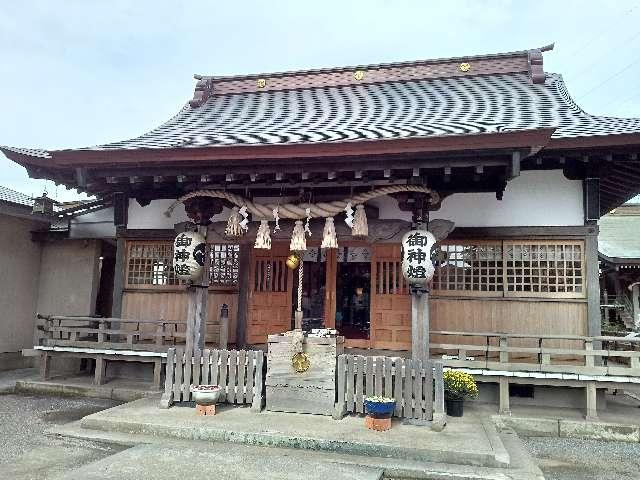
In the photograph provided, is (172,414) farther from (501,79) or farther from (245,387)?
(501,79)

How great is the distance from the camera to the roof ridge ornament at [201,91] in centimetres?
1366

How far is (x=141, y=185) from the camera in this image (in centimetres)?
980

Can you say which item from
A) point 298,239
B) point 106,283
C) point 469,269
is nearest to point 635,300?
point 469,269

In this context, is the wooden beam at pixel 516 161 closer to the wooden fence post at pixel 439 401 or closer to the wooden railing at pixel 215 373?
the wooden fence post at pixel 439 401

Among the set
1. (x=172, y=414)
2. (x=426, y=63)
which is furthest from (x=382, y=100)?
(x=172, y=414)

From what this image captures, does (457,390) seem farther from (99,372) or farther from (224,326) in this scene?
(99,372)

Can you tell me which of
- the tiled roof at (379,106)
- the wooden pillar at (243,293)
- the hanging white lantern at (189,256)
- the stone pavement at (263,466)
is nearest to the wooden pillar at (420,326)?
the stone pavement at (263,466)

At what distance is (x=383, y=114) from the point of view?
1094cm

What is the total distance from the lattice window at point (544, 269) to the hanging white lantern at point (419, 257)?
2.33 metres

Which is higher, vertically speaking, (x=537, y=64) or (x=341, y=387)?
(x=537, y=64)

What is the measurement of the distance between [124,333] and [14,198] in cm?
567

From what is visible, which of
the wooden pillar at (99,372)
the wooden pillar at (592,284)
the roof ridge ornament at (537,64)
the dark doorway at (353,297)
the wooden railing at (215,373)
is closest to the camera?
the wooden railing at (215,373)

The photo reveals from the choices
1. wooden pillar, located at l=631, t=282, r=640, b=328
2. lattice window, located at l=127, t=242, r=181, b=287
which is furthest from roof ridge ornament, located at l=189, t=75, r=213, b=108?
wooden pillar, located at l=631, t=282, r=640, b=328

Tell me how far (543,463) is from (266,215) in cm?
540
